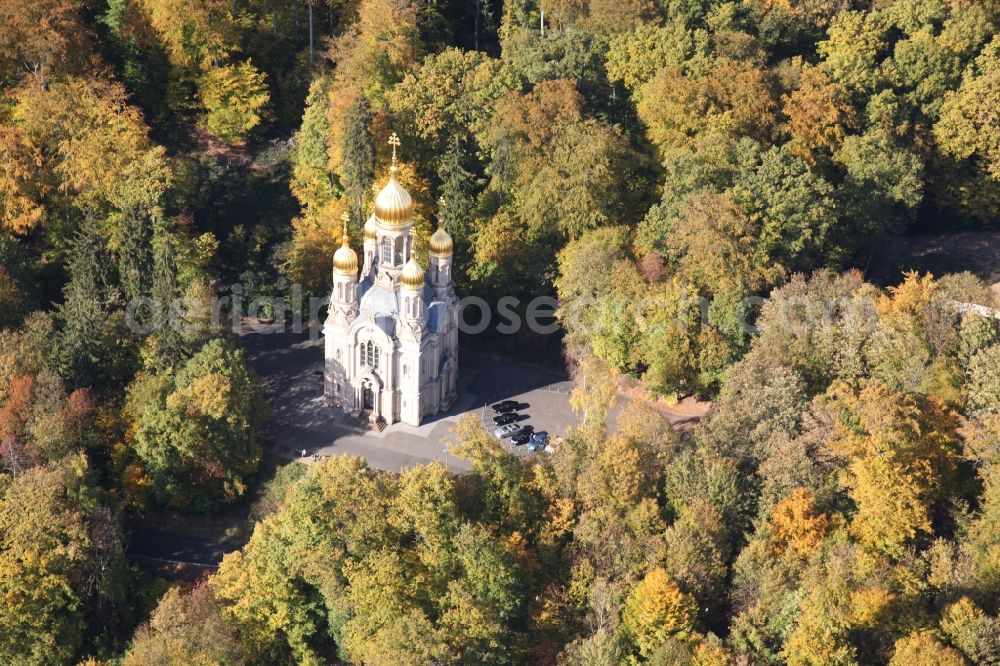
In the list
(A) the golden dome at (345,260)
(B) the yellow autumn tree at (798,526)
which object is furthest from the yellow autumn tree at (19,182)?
(B) the yellow autumn tree at (798,526)

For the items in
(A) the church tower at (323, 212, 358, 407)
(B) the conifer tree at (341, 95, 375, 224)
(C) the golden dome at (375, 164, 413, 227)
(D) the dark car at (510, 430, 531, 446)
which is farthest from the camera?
(B) the conifer tree at (341, 95, 375, 224)

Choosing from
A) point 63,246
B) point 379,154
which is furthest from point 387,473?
point 63,246

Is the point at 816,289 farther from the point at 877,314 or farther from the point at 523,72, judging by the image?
the point at 523,72

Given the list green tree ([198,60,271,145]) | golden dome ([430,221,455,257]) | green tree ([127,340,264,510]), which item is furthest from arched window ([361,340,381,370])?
green tree ([198,60,271,145])

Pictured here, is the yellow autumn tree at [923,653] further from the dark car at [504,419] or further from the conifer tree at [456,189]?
the conifer tree at [456,189]

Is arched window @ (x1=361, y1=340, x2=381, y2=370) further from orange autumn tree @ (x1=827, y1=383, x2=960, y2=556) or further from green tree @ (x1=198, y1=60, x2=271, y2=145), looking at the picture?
orange autumn tree @ (x1=827, y1=383, x2=960, y2=556)

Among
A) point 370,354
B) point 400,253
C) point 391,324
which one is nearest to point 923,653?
point 391,324
